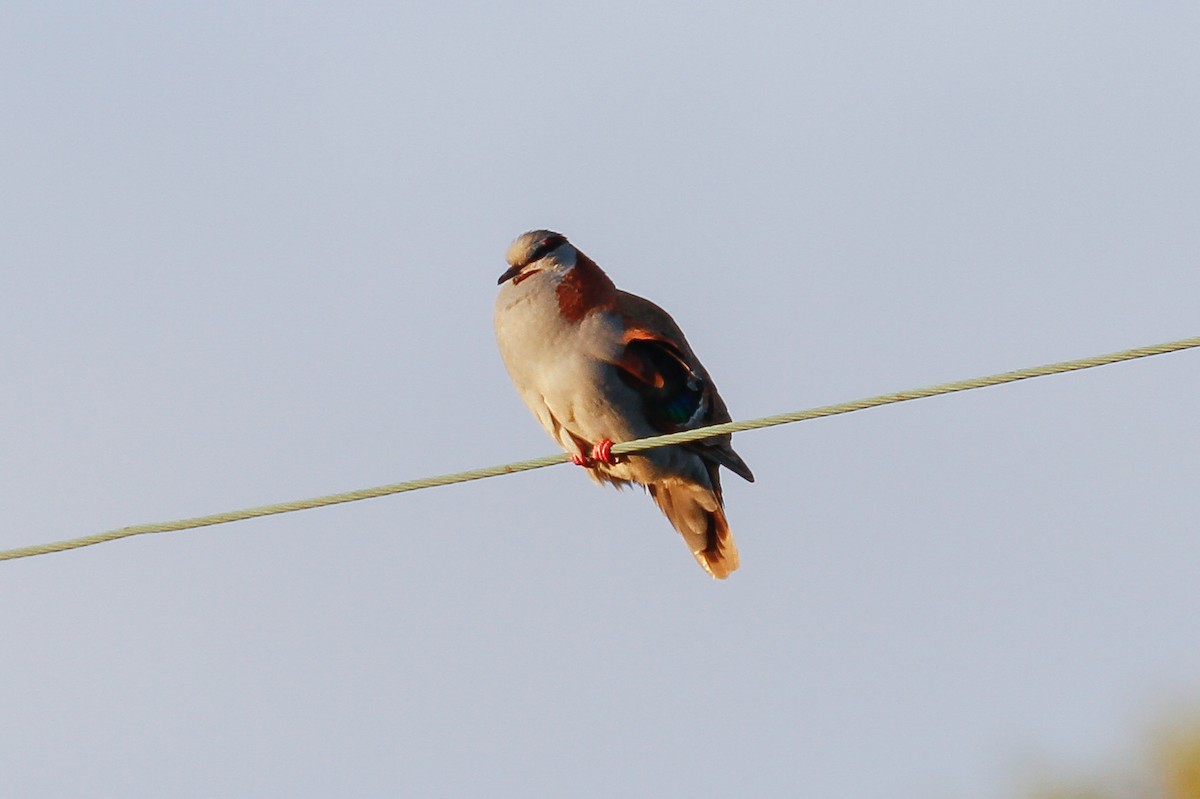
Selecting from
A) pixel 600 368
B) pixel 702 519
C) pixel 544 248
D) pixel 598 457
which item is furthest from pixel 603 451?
pixel 702 519

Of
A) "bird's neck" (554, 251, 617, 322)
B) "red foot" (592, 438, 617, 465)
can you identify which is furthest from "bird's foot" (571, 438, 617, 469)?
"bird's neck" (554, 251, 617, 322)

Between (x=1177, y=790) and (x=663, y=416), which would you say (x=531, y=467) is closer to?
(x=663, y=416)

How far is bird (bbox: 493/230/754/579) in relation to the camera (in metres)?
7.83

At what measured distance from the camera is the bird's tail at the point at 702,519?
850cm

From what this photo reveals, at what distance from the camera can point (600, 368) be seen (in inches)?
308

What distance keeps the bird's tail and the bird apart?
0.25 ft

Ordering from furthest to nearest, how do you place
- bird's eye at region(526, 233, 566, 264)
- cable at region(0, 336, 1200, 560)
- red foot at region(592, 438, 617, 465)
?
bird's eye at region(526, 233, 566, 264) → red foot at region(592, 438, 617, 465) → cable at region(0, 336, 1200, 560)

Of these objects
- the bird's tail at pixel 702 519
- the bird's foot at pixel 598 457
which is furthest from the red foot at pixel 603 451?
the bird's tail at pixel 702 519

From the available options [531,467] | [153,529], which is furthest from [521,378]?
[153,529]

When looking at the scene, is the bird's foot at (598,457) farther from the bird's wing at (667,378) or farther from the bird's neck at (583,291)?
the bird's neck at (583,291)

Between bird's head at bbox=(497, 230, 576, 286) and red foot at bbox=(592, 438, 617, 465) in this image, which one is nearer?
red foot at bbox=(592, 438, 617, 465)

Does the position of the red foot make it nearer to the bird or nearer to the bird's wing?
the bird

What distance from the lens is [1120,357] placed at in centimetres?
474

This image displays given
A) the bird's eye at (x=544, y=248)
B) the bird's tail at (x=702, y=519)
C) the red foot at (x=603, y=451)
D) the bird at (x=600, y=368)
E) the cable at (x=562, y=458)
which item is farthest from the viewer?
the bird's tail at (x=702, y=519)
